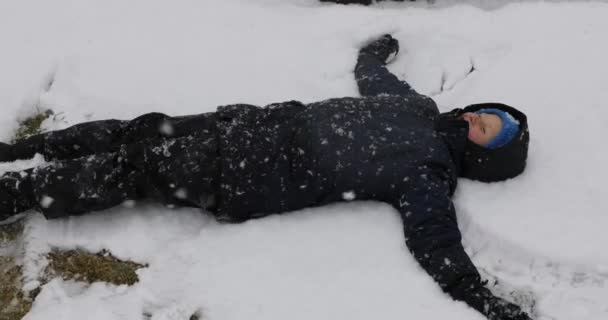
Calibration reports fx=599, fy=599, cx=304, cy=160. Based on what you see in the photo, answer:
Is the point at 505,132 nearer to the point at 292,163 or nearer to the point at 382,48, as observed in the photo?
the point at 292,163

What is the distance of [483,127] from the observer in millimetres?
4441

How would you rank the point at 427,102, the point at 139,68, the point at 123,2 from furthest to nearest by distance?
the point at 123,2, the point at 139,68, the point at 427,102

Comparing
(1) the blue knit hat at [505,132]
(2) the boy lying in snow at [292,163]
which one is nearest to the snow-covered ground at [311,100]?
(2) the boy lying in snow at [292,163]

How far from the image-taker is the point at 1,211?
418 centimetres

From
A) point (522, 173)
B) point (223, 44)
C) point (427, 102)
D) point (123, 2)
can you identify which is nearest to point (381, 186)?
point (427, 102)

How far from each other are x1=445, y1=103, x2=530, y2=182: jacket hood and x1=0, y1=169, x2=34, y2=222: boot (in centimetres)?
319

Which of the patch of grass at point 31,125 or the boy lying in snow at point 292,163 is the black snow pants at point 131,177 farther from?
the patch of grass at point 31,125

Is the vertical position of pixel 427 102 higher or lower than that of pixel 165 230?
higher

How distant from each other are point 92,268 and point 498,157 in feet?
10.0

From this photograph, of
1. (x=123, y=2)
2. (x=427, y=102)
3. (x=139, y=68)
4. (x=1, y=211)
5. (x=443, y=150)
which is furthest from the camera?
(x=123, y=2)

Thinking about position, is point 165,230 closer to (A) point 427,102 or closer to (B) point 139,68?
(B) point 139,68

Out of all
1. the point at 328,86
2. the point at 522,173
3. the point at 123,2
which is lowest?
the point at 522,173

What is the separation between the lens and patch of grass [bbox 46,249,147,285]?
Answer: 4199 millimetres

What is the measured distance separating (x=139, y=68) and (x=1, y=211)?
189 centimetres
